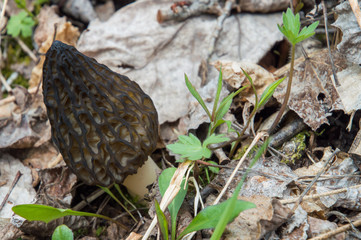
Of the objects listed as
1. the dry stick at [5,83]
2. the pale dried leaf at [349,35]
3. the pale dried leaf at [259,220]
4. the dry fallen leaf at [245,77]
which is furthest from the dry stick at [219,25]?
the dry stick at [5,83]

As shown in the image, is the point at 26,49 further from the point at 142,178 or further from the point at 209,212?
the point at 209,212

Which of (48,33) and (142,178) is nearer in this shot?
(142,178)

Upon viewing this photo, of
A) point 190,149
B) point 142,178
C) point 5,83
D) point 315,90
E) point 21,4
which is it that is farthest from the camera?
point 21,4

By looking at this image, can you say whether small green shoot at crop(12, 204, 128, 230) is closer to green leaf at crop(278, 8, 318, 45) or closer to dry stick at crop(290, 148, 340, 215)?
dry stick at crop(290, 148, 340, 215)

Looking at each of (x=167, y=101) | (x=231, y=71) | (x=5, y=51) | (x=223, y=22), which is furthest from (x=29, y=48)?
(x=231, y=71)

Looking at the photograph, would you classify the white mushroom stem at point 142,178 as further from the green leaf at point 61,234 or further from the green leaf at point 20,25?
the green leaf at point 20,25

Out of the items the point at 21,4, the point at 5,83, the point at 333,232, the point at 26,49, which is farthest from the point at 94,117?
the point at 21,4
